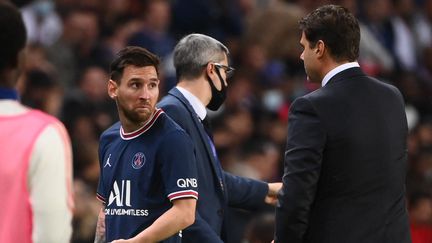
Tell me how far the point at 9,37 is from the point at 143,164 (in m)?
1.41

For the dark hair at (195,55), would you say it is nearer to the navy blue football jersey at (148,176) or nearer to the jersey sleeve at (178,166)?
the navy blue football jersey at (148,176)

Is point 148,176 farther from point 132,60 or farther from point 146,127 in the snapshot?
point 132,60

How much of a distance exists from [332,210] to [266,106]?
7.29 m

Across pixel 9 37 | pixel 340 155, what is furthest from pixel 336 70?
pixel 9 37

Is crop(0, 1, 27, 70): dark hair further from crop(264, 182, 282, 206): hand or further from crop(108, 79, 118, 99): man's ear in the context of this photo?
crop(264, 182, 282, 206): hand

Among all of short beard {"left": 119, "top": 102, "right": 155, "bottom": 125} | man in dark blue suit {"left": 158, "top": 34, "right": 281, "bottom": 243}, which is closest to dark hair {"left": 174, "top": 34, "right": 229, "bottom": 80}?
man in dark blue suit {"left": 158, "top": 34, "right": 281, "bottom": 243}

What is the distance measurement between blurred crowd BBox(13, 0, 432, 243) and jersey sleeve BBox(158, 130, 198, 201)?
3324mm

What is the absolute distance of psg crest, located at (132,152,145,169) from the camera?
505 cm

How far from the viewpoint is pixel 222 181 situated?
5699 millimetres

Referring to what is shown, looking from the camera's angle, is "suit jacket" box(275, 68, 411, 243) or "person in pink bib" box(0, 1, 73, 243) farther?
"suit jacket" box(275, 68, 411, 243)

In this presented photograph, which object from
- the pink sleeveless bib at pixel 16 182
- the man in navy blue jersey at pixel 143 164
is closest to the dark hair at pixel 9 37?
the pink sleeveless bib at pixel 16 182

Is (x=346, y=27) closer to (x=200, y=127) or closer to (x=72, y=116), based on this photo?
(x=200, y=127)

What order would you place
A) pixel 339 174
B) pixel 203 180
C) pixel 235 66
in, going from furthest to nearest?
pixel 235 66 < pixel 203 180 < pixel 339 174

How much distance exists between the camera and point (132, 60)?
16.8 ft
